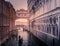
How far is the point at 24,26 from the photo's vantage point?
11669 centimetres

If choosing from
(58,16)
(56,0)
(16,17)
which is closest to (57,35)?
(58,16)

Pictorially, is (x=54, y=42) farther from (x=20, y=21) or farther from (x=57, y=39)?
(x=20, y=21)

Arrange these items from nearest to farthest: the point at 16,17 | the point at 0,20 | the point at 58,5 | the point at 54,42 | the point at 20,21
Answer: the point at 58,5 < the point at 54,42 < the point at 0,20 < the point at 16,17 < the point at 20,21

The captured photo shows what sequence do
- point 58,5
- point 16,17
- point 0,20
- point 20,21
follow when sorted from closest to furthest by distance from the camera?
point 58,5 → point 0,20 → point 16,17 → point 20,21

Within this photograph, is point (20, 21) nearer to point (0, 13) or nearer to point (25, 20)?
point (25, 20)

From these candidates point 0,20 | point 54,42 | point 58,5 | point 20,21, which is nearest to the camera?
point 58,5

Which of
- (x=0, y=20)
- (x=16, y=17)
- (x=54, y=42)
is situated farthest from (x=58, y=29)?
(x=16, y=17)

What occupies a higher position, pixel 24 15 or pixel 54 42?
pixel 24 15

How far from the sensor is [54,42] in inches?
905

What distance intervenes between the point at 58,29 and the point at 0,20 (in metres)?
24.7

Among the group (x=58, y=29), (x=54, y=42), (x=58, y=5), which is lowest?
(x=54, y=42)

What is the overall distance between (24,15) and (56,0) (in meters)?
91.0

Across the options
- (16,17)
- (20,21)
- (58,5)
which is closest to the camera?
(58,5)

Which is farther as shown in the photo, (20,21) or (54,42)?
(20,21)
